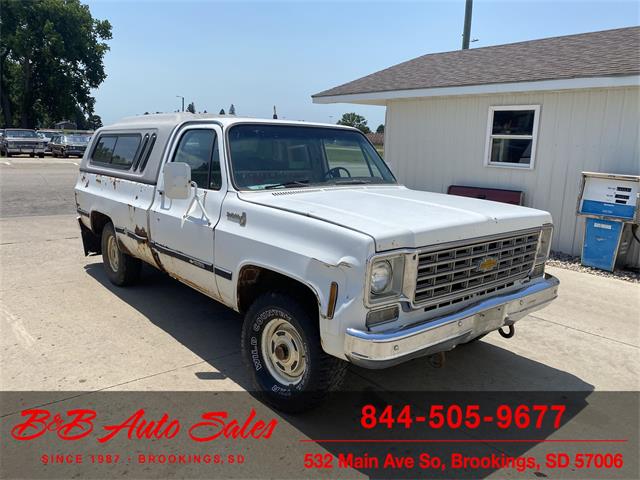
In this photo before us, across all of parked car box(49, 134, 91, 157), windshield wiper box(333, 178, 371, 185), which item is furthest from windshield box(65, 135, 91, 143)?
windshield wiper box(333, 178, 371, 185)

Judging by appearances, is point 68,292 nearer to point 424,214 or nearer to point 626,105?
point 424,214

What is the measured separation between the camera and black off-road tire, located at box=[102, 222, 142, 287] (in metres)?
5.90

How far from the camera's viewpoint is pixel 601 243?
7.72m

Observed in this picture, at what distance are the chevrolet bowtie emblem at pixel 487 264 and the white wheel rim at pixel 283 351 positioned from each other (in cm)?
129

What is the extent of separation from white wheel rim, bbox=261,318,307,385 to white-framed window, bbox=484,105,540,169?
7266mm

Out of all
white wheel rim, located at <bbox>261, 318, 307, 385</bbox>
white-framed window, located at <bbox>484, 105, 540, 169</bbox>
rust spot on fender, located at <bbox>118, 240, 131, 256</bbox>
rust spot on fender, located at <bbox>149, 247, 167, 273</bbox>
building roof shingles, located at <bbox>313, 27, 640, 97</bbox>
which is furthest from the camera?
white-framed window, located at <bbox>484, 105, 540, 169</bbox>

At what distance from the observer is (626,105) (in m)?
7.86

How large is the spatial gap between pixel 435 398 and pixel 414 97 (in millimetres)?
8282

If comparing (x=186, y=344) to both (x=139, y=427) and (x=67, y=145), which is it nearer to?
(x=139, y=427)

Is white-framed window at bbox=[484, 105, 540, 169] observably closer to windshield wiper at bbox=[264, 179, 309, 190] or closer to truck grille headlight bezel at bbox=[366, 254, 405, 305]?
windshield wiper at bbox=[264, 179, 309, 190]

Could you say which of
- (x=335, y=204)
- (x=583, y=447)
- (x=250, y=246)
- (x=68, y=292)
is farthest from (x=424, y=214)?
(x=68, y=292)

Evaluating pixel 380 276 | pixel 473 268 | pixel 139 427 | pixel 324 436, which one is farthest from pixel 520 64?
pixel 139 427

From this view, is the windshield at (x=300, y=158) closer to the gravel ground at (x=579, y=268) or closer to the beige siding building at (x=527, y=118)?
the beige siding building at (x=527, y=118)

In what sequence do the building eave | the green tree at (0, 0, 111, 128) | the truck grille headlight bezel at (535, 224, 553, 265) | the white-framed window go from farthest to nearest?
the green tree at (0, 0, 111, 128)
the white-framed window
the building eave
the truck grille headlight bezel at (535, 224, 553, 265)
